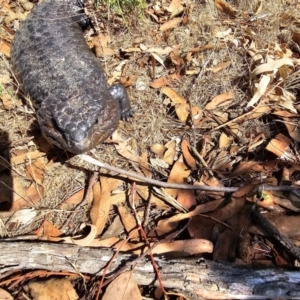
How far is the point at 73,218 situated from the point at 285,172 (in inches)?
56.3

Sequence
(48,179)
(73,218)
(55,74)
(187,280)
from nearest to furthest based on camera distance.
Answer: (187,280), (73,218), (48,179), (55,74)

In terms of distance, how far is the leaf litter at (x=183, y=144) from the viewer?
9.00 ft

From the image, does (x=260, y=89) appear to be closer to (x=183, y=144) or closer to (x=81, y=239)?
(x=183, y=144)

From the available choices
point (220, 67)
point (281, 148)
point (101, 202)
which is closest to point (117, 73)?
point (220, 67)

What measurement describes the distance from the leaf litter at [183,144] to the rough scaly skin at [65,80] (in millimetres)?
183

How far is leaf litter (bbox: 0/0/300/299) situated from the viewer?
108 inches

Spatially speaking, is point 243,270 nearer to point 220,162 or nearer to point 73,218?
point 220,162

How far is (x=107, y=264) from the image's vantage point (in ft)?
8.10

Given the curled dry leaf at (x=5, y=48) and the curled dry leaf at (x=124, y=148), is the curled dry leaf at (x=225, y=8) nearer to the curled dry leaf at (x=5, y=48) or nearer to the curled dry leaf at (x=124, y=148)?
the curled dry leaf at (x=124, y=148)

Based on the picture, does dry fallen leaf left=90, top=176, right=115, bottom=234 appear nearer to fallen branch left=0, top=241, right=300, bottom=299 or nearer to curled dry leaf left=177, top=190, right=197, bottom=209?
fallen branch left=0, top=241, right=300, bottom=299

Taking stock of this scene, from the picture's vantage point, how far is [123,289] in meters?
2.39

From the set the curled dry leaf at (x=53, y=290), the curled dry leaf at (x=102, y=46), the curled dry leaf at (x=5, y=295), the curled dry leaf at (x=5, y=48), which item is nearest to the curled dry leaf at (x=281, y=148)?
the curled dry leaf at (x=53, y=290)

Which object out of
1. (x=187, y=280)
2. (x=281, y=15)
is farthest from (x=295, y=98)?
(x=187, y=280)

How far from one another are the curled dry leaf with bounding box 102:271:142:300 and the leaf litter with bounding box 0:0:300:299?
0.01 m
